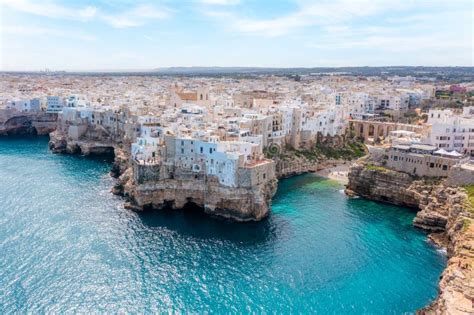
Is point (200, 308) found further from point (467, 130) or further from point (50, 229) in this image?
point (467, 130)

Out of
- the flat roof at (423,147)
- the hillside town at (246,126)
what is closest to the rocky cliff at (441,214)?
the hillside town at (246,126)

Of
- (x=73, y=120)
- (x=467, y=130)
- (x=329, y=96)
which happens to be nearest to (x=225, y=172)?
(x=467, y=130)

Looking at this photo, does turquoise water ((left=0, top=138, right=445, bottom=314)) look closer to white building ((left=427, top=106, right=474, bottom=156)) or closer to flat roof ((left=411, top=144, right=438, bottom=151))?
flat roof ((left=411, top=144, right=438, bottom=151))

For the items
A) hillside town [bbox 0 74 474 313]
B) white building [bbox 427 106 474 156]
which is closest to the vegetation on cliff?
hillside town [bbox 0 74 474 313]

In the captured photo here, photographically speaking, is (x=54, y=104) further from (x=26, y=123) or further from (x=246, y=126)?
(x=246, y=126)

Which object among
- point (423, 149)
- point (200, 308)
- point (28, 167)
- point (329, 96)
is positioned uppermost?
point (329, 96)

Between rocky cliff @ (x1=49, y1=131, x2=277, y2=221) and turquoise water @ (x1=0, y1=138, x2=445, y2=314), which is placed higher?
rocky cliff @ (x1=49, y1=131, x2=277, y2=221)
